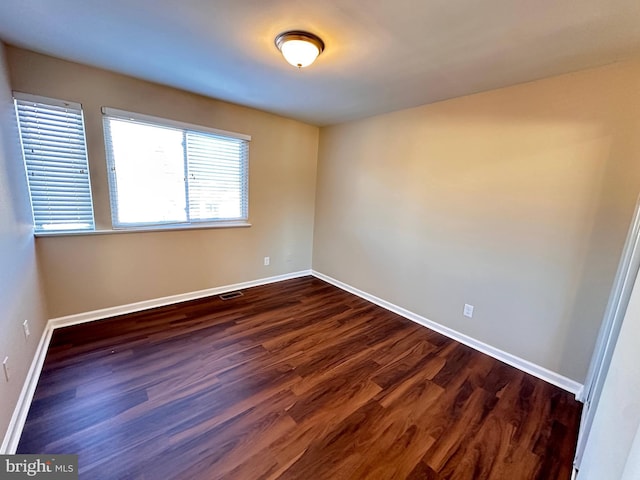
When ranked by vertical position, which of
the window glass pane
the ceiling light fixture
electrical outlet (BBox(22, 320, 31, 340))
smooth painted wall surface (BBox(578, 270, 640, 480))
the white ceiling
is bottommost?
electrical outlet (BBox(22, 320, 31, 340))

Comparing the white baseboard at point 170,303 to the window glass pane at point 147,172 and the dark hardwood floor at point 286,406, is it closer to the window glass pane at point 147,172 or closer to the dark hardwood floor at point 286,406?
the dark hardwood floor at point 286,406

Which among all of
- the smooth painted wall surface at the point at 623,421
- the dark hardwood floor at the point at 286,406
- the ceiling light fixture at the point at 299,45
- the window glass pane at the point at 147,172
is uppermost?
the ceiling light fixture at the point at 299,45

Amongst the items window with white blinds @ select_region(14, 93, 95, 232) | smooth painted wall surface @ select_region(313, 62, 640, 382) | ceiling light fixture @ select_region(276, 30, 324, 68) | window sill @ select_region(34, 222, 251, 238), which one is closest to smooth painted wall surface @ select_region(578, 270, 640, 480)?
smooth painted wall surface @ select_region(313, 62, 640, 382)

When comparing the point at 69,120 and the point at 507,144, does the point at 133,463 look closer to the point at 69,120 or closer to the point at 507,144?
the point at 69,120

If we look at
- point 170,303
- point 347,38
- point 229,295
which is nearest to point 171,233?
point 170,303

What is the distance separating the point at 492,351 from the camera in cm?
252

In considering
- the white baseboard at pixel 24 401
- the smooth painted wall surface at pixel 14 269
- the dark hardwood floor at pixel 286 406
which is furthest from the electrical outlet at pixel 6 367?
the dark hardwood floor at pixel 286 406

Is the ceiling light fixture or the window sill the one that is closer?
the ceiling light fixture

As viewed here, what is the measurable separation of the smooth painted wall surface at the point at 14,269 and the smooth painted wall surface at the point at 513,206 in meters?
3.21

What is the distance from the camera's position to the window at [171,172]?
105 inches

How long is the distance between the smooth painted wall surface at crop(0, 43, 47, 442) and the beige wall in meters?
0.26

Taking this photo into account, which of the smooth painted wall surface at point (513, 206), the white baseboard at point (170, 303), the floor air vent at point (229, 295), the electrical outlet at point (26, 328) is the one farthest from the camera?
the floor air vent at point (229, 295)

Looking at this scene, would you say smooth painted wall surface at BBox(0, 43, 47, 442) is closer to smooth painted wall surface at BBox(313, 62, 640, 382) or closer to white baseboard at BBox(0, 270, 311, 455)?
white baseboard at BBox(0, 270, 311, 455)

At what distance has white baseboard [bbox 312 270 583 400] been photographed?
2.13 m
